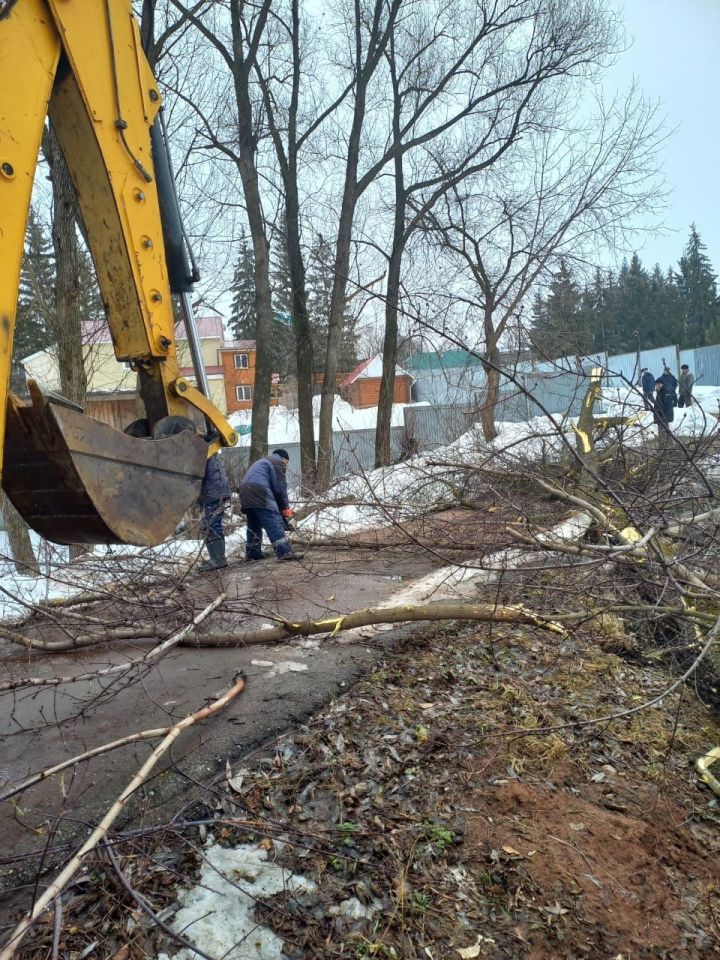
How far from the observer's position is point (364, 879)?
2.77 metres

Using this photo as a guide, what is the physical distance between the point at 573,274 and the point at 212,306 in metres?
8.34

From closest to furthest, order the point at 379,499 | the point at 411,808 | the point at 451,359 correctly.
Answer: the point at 411,808 < the point at 379,499 < the point at 451,359

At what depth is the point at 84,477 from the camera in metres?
3.22

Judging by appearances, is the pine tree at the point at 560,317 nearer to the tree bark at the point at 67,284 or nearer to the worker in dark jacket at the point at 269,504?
the worker in dark jacket at the point at 269,504

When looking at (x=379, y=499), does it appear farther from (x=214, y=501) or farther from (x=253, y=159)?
(x=253, y=159)

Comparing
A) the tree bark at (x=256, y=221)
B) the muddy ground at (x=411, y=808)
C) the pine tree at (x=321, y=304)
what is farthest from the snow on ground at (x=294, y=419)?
the muddy ground at (x=411, y=808)

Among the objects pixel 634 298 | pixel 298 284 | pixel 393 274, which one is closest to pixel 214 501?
pixel 298 284

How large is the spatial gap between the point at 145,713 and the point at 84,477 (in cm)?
154

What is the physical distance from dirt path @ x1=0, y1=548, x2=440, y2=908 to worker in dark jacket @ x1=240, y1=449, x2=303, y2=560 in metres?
1.83

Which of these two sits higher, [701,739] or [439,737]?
[439,737]

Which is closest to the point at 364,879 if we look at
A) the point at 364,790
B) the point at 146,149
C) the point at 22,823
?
the point at 364,790

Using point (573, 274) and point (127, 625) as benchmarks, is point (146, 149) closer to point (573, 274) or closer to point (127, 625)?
point (127, 625)

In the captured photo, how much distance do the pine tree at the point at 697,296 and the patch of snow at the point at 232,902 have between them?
28.3m

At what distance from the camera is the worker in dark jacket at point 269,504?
308 inches
